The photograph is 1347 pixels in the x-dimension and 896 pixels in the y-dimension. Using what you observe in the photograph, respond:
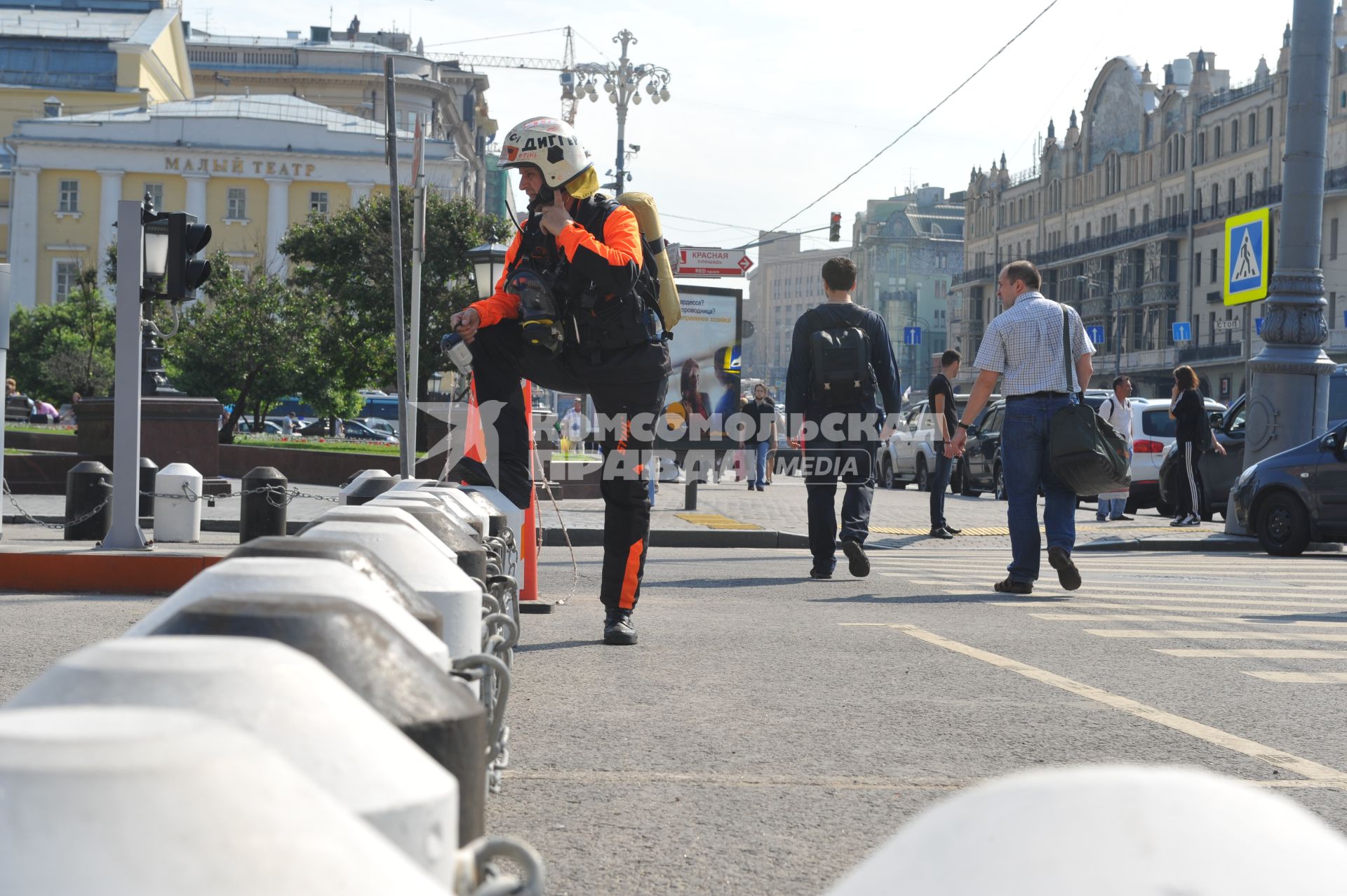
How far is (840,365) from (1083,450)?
1.73 m

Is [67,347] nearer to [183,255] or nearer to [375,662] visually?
[183,255]

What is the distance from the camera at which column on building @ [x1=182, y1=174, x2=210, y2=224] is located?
7356 cm

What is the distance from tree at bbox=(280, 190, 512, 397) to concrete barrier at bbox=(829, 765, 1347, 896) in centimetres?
4495

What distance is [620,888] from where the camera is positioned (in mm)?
3033

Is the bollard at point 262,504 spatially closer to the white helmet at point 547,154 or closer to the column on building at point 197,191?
the white helmet at point 547,154

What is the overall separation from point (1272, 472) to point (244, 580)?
14344 millimetres

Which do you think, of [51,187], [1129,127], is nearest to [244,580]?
[51,187]

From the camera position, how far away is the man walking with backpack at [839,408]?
10.2 m

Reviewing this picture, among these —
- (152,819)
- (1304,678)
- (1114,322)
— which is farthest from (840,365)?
(1114,322)

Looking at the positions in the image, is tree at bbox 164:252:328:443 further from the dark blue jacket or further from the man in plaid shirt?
the man in plaid shirt

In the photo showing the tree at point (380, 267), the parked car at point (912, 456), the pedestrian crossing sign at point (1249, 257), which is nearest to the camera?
the pedestrian crossing sign at point (1249, 257)

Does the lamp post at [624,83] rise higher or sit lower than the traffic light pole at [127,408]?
higher

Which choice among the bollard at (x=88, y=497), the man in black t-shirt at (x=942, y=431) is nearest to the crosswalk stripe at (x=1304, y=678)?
the man in black t-shirt at (x=942, y=431)

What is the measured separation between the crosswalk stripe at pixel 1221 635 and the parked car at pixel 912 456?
21.2 m
